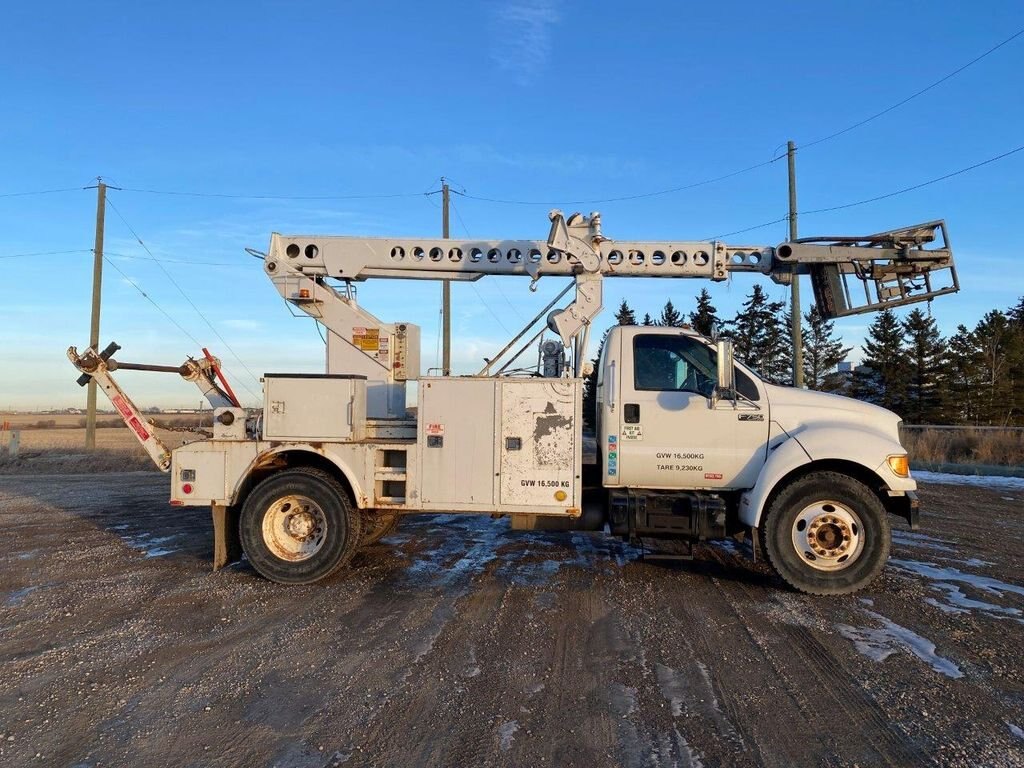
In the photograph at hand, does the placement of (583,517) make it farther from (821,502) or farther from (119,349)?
(119,349)

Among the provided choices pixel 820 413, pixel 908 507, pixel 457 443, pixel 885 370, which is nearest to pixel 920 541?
pixel 908 507

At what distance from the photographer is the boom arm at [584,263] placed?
23.8ft

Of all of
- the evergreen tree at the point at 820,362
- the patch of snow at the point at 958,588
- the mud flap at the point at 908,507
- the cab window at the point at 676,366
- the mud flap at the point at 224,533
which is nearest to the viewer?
the patch of snow at the point at 958,588

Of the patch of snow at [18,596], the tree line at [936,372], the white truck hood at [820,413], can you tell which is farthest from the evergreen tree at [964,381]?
the patch of snow at [18,596]

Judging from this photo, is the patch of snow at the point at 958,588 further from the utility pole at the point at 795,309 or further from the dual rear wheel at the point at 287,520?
the utility pole at the point at 795,309

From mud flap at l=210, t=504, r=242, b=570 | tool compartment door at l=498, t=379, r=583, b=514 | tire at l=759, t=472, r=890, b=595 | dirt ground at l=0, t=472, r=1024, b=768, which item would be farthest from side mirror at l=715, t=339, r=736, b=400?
mud flap at l=210, t=504, r=242, b=570

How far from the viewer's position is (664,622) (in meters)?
5.25

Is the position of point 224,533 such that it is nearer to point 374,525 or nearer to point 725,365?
point 374,525

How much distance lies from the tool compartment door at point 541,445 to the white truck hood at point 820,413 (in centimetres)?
197

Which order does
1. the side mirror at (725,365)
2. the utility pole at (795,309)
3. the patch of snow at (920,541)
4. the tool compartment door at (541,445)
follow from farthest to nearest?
the utility pole at (795,309)
the patch of snow at (920,541)
the tool compartment door at (541,445)
the side mirror at (725,365)

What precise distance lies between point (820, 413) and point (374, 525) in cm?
486

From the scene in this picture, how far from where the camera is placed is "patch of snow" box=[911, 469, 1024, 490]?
13.4 metres

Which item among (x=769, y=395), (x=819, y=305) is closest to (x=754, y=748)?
(x=769, y=395)

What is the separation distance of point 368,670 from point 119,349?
5076 mm
